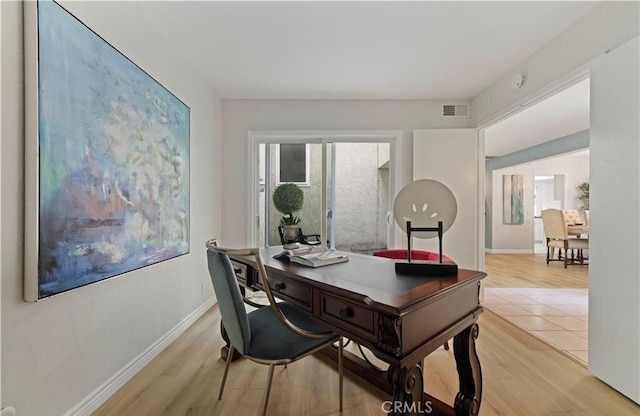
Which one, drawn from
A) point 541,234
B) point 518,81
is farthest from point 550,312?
point 541,234

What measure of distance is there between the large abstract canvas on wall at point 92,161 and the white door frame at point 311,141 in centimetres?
129

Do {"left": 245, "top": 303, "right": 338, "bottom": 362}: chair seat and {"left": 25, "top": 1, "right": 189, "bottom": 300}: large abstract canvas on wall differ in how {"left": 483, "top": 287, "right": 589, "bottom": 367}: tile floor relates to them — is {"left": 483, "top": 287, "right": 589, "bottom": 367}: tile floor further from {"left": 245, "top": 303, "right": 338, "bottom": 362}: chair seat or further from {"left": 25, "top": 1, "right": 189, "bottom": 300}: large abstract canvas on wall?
{"left": 25, "top": 1, "right": 189, "bottom": 300}: large abstract canvas on wall

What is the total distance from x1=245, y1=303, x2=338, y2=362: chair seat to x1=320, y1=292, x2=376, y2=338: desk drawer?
0.93 ft

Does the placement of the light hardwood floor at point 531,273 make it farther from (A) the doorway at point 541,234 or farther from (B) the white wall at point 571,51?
(B) the white wall at point 571,51

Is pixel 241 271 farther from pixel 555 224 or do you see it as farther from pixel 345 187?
pixel 555 224

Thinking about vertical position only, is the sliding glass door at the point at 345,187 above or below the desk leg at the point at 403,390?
above

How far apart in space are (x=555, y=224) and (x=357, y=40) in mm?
5641

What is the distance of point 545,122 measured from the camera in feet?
13.9

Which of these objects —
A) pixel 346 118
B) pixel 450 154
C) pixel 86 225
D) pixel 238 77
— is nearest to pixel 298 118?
pixel 346 118

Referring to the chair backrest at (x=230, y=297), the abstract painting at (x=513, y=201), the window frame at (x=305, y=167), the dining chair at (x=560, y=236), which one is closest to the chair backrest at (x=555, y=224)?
the dining chair at (x=560, y=236)

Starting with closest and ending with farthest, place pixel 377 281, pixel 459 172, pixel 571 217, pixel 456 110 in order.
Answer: pixel 377 281, pixel 459 172, pixel 456 110, pixel 571 217

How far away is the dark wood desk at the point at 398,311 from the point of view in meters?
0.87

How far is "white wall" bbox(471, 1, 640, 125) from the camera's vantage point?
164 cm

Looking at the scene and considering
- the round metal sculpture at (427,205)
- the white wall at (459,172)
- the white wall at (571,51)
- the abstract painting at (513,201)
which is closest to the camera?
the round metal sculpture at (427,205)
